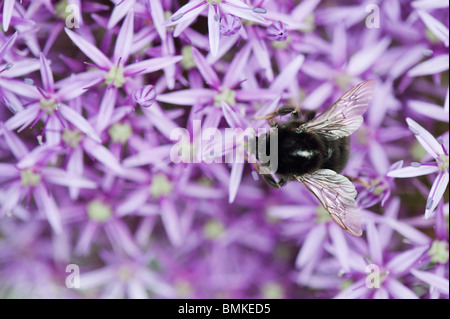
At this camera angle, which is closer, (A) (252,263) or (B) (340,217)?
(B) (340,217)

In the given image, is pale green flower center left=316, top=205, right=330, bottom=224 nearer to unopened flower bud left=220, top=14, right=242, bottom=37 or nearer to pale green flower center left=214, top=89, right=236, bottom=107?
pale green flower center left=214, top=89, right=236, bottom=107

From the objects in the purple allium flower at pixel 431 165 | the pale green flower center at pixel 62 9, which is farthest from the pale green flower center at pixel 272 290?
the pale green flower center at pixel 62 9

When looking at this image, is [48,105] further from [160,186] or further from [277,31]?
[277,31]

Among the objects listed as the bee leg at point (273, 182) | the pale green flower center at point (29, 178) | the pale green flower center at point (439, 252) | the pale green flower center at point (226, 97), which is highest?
the pale green flower center at point (226, 97)

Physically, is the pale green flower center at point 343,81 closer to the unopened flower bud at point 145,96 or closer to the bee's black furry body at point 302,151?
the bee's black furry body at point 302,151
